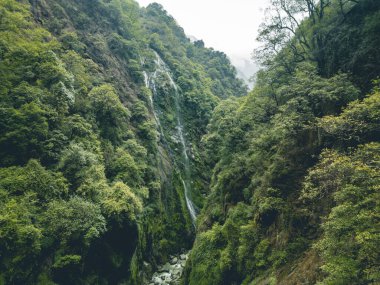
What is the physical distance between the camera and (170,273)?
27719 mm

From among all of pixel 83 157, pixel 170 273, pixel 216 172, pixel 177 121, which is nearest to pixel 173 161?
pixel 177 121

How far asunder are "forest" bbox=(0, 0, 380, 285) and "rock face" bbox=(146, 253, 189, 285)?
19cm

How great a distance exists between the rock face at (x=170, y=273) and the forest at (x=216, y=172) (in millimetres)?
186

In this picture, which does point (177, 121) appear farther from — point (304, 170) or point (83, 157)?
point (304, 170)

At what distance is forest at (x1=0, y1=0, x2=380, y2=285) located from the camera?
11.1 m

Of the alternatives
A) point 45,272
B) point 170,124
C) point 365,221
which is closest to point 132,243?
point 45,272

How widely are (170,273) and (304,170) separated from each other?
58.5ft

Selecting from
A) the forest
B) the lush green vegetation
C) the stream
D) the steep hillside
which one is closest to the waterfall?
the stream

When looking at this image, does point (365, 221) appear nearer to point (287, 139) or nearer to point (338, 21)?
point (287, 139)

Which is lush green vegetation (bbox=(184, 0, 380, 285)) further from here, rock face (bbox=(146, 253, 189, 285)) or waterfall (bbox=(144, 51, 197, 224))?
waterfall (bbox=(144, 51, 197, 224))

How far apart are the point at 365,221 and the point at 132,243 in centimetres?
1879

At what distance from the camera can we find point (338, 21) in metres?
21.6

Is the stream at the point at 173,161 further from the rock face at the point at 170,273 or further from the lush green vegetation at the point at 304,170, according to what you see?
the lush green vegetation at the point at 304,170

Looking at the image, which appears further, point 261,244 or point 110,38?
point 110,38
